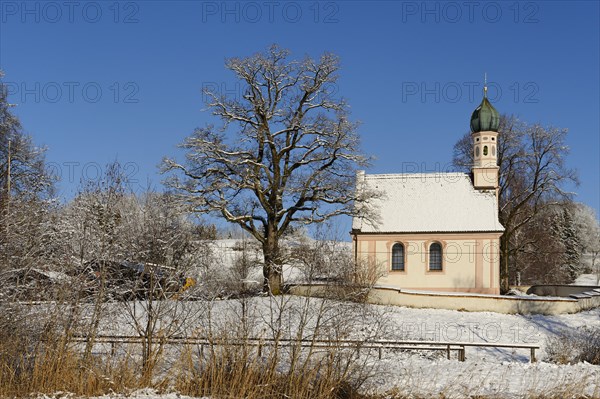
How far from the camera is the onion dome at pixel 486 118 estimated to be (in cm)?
3700

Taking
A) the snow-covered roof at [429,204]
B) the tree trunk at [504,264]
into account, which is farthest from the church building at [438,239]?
the tree trunk at [504,264]

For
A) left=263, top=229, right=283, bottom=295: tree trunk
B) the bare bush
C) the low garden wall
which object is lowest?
the bare bush

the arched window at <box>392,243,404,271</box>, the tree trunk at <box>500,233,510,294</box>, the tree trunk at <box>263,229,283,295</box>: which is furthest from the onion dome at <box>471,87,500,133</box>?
the tree trunk at <box>263,229,283,295</box>

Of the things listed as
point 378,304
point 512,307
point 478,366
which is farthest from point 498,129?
point 478,366

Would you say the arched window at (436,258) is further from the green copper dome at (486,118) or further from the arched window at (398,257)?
the green copper dome at (486,118)

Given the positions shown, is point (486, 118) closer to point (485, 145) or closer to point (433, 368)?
point (485, 145)

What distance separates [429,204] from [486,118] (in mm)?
6219

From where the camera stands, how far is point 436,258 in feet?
112

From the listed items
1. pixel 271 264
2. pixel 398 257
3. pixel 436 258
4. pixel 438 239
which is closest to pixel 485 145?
pixel 438 239

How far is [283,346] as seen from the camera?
33.0 ft

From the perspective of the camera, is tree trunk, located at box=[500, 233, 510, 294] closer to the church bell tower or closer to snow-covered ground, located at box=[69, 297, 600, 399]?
the church bell tower

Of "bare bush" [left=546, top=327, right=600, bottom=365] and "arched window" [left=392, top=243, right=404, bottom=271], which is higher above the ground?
"arched window" [left=392, top=243, right=404, bottom=271]

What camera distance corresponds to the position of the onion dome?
121ft

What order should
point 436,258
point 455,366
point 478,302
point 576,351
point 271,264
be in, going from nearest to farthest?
point 455,366 → point 576,351 → point 271,264 → point 478,302 → point 436,258
